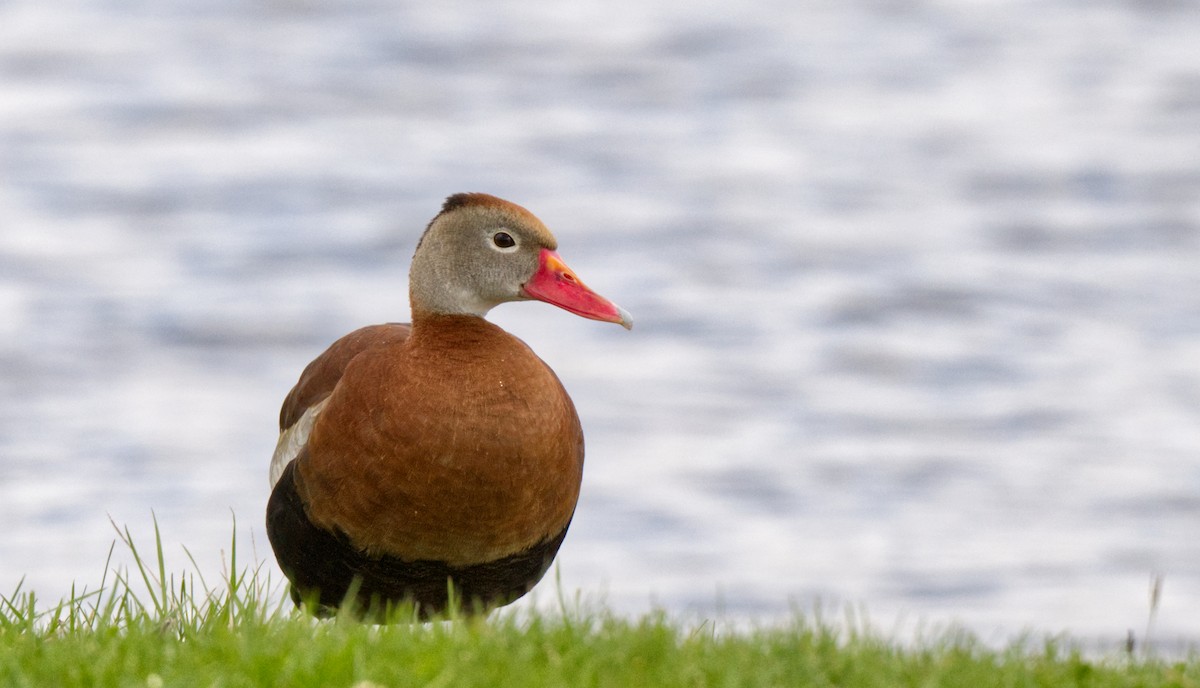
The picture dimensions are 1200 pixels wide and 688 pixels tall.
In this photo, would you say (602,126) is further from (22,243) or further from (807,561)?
(807,561)

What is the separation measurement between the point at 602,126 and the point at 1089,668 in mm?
16794

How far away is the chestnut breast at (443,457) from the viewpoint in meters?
5.25

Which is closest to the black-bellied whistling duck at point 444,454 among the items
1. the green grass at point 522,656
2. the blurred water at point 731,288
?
the green grass at point 522,656

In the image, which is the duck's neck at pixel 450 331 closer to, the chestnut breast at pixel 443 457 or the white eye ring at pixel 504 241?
the chestnut breast at pixel 443 457

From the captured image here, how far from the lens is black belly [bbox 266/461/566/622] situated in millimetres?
5344

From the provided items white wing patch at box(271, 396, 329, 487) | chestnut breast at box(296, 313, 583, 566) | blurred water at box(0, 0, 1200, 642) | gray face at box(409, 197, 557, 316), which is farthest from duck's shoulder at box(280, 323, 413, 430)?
blurred water at box(0, 0, 1200, 642)

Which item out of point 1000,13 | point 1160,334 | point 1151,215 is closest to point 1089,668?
point 1160,334

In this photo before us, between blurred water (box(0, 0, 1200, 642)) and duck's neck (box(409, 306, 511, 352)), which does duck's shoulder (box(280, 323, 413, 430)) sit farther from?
blurred water (box(0, 0, 1200, 642))

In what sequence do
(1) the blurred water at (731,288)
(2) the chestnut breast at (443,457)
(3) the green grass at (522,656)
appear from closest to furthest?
(3) the green grass at (522,656), (2) the chestnut breast at (443,457), (1) the blurred water at (731,288)

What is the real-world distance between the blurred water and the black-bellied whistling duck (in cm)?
495

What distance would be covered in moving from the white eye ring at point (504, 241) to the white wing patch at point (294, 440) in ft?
2.30

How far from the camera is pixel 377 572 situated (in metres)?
5.35

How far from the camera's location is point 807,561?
12.2 meters

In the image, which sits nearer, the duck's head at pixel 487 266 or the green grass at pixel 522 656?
the green grass at pixel 522 656
